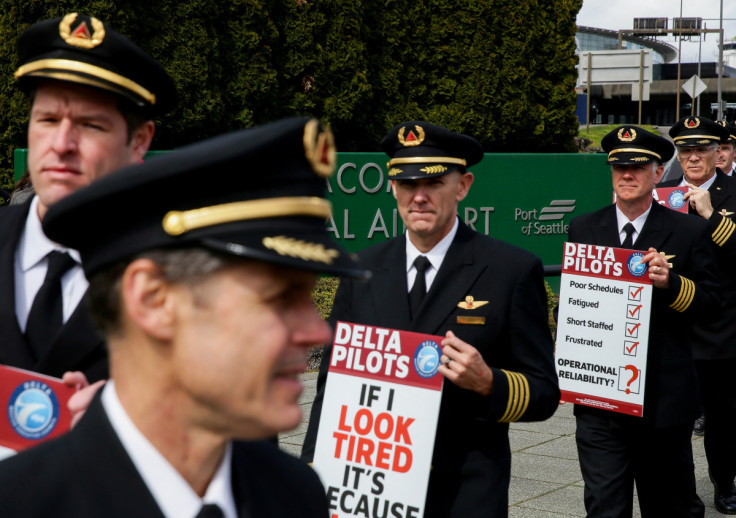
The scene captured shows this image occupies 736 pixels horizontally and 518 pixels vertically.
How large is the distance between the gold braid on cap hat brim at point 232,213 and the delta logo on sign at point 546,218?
14085 millimetres

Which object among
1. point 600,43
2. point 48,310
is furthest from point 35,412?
point 600,43

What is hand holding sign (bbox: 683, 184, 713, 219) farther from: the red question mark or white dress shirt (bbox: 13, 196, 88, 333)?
white dress shirt (bbox: 13, 196, 88, 333)

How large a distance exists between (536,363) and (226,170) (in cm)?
269

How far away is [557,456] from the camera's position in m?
8.02

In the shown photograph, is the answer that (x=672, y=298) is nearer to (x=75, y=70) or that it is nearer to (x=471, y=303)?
(x=471, y=303)

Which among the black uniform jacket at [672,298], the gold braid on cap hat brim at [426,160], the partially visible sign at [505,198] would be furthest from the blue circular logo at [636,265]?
the partially visible sign at [505,198]

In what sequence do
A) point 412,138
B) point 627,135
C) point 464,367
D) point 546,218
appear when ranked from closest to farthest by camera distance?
1. point 464,367
2. point 412,138
3. point 627,135
4. point 546,218

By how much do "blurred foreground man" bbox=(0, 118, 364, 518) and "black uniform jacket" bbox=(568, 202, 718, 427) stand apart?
4.59m

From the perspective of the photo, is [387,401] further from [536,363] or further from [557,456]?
[557,456]

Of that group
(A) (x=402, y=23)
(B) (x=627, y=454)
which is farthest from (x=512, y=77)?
(B) (x=627, y=454)

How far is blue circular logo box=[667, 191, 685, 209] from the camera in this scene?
7.68 metres

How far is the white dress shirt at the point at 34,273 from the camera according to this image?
2.38 m

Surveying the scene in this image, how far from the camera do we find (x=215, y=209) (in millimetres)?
1458

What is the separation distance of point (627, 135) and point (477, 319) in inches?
114
